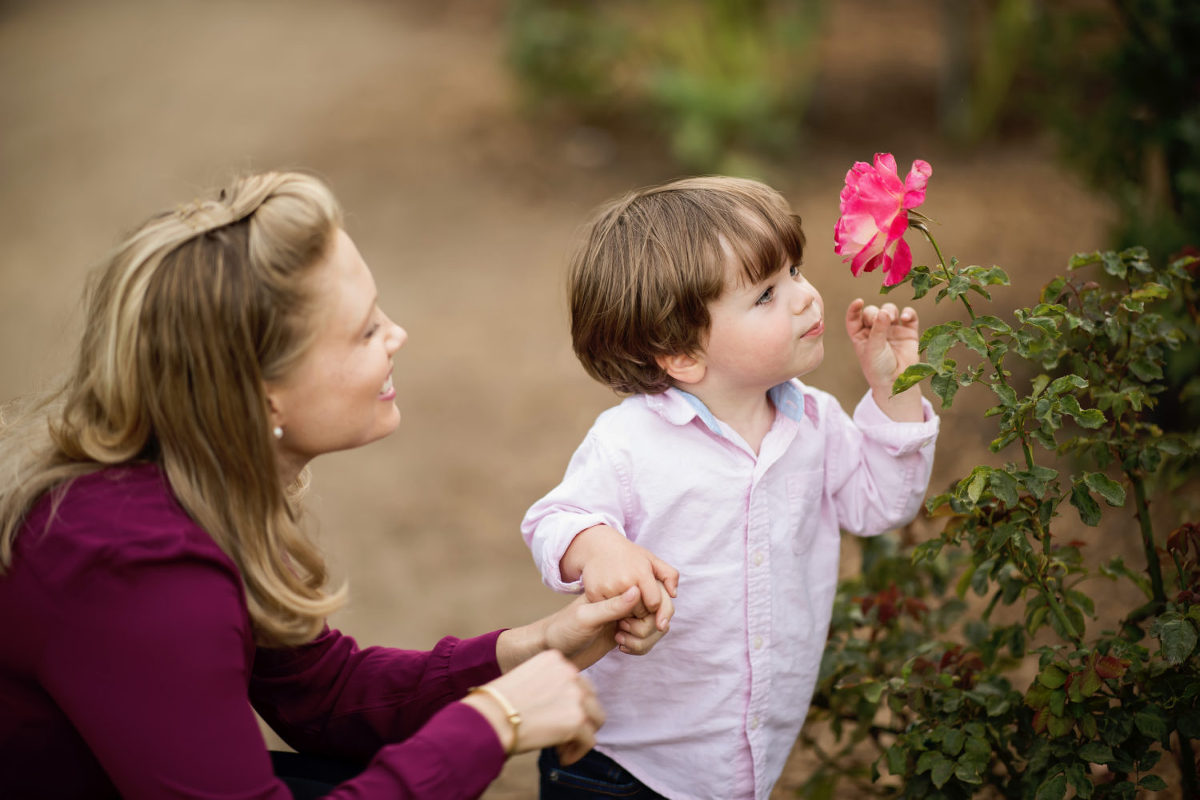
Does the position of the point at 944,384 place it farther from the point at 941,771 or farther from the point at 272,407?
the point at 272,407

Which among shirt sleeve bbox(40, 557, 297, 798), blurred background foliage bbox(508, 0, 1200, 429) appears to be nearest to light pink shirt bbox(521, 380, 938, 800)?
shirt sleeve bbox(40, 557, 297, 798)

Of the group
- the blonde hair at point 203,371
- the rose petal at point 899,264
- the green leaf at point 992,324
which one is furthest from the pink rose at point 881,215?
the blonde hair at point 203,371

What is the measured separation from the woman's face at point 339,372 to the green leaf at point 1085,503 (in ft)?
3.48

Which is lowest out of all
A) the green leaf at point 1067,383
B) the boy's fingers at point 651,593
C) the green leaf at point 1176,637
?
the green leaf at point 1176,637

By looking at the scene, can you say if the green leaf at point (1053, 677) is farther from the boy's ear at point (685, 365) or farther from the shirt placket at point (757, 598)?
the boy's ear at point (685, 365)

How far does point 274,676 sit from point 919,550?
3.67ft

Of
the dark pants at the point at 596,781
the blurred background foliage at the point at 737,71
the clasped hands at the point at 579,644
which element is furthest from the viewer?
the blurred background foliage at the point at 737,71

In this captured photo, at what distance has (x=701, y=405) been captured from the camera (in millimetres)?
1885

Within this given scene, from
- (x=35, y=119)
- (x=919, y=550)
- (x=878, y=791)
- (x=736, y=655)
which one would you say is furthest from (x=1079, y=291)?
(x=35, y=119)

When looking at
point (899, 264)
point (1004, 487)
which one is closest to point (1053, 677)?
point (1004, 487)

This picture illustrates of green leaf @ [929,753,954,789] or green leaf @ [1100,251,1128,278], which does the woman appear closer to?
green leaf @ [929,753,954,789]

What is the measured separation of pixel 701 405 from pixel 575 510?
0.94ft

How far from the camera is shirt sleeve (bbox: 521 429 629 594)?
5.73 ft

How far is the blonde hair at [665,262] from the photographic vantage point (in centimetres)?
180
